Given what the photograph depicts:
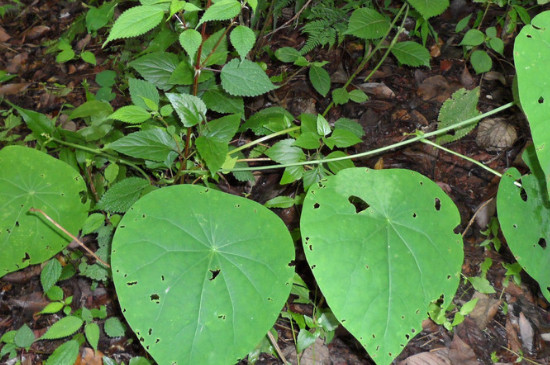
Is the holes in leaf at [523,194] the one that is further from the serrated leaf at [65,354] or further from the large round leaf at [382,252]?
the serrated leaf at [65,354]

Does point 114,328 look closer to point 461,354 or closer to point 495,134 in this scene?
point 461,354

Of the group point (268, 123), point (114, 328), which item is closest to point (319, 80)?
point (268, 123)

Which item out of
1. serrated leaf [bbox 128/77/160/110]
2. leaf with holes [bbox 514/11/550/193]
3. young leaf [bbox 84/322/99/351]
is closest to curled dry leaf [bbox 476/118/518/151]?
leaf with holes [bbox 514/11/550/193]

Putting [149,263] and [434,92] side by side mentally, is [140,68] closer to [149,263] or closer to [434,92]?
[149,263]

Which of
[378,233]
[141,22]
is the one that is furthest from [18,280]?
[378,233]

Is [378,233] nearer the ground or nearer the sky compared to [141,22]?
nearer the ground

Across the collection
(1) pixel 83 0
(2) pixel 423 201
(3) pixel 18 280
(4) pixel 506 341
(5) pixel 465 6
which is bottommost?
(3) pixel 18 280

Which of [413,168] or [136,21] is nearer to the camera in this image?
[136,21]
